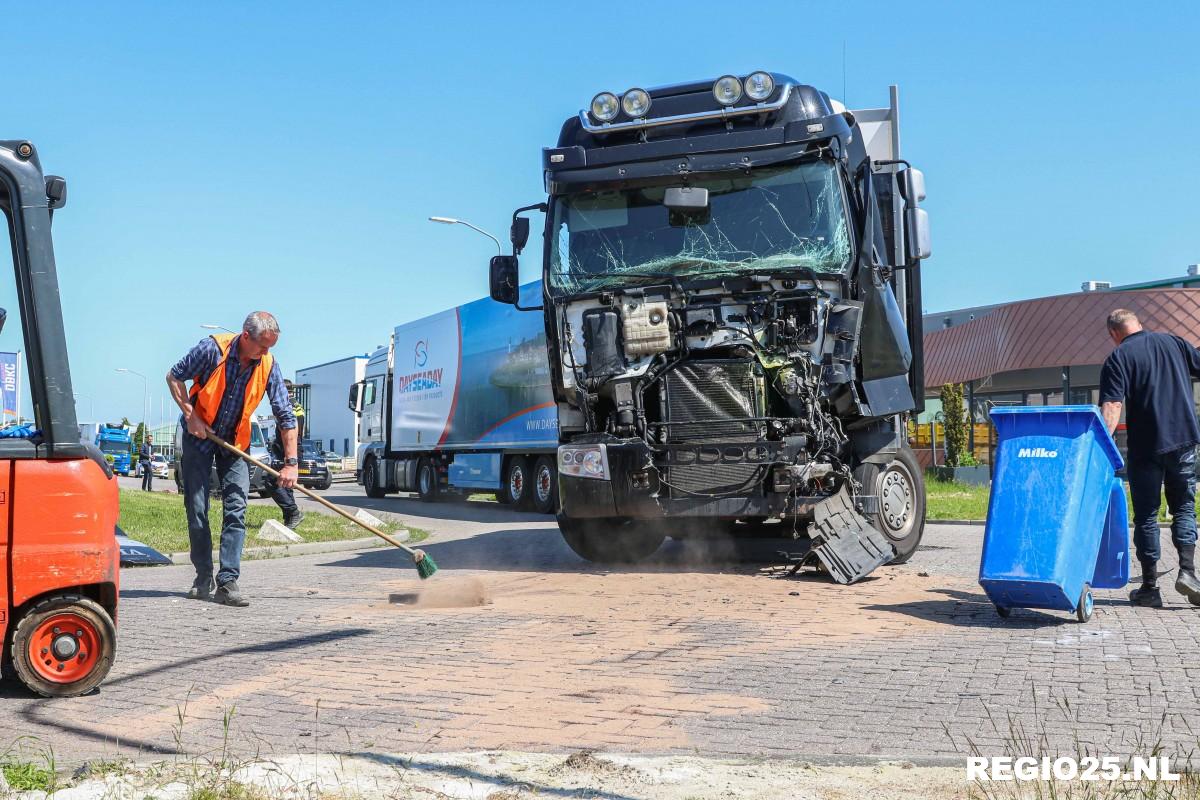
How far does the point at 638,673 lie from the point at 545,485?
1441cm

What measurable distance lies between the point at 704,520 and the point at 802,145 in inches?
123

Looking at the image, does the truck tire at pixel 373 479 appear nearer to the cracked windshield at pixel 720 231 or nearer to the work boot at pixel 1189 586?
the cracked windshield at pixel 720 231

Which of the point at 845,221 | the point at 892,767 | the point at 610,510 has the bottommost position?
the point at 892,767

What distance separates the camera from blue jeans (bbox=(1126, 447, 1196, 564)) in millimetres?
7352

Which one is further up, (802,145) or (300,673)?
(802,145)

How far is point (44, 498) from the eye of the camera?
494 cm

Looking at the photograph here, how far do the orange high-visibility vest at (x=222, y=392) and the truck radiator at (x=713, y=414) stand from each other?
3.07 meters

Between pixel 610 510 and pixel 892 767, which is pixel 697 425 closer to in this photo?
pixel 610 510

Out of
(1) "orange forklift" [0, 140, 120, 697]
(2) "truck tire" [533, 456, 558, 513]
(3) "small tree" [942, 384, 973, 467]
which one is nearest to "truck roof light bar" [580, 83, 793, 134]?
(1) "orange forklift" [0, 140, 120, 697]

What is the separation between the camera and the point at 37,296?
4.93 meters

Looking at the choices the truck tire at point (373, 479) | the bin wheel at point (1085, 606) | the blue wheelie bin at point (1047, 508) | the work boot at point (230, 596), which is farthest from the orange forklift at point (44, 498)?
the truck tire at point (373, 479)

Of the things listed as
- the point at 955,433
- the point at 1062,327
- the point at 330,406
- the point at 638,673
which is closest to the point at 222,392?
the point at 638,673

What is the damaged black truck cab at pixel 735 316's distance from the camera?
355 inches

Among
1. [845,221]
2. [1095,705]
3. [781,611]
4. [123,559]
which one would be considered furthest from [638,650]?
[123,559]
